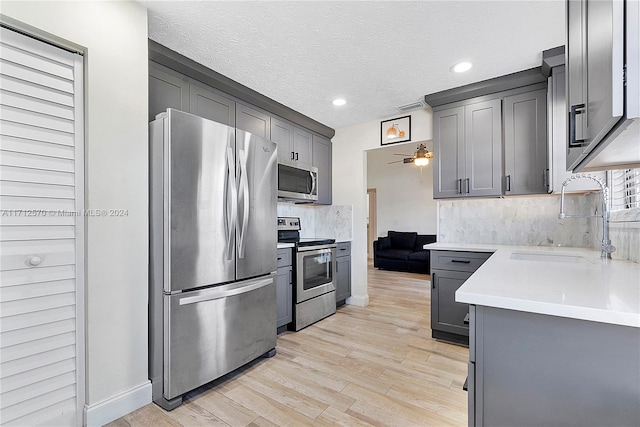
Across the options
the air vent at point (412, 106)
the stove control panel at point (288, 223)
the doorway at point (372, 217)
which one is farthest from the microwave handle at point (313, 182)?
the doorway at point (372, 217)

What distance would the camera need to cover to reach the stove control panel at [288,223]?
353 cm

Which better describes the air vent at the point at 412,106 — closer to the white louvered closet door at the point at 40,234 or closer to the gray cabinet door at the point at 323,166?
the gray cabinet door at the point at 323,166

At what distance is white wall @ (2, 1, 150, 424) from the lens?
1.61 m

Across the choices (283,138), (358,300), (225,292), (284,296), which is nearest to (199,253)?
(225,292)

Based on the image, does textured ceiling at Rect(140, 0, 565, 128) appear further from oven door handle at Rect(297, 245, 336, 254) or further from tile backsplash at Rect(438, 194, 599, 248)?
oven door handle at Rect(297, 245, 336, 254)

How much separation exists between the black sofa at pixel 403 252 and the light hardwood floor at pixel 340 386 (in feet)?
10.8

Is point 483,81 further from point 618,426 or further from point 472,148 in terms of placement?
point 618,426

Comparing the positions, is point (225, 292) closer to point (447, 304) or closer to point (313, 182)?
point (313, 182)

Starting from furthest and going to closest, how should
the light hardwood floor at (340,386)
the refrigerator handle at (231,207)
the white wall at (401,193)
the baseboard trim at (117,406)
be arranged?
the white wall at (401,193)
the refrigerator handle at (231,207)
the light hardwood floor at (340,386)
the baseboard trim at (117,406)

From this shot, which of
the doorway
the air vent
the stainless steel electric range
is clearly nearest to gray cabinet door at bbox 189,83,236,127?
the stainless steel electric range

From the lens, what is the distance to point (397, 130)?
3.60m

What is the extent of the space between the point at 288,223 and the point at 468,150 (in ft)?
7.02

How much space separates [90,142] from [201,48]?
1.09m

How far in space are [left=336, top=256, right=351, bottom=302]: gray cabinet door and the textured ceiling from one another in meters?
2.08
